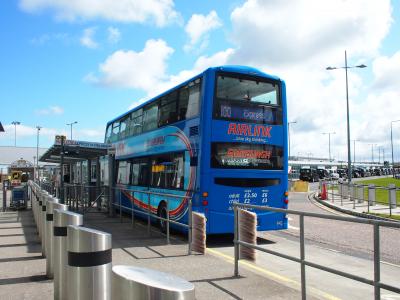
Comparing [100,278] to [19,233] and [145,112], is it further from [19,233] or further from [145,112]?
[145,112]

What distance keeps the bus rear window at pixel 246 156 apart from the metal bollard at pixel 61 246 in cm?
534

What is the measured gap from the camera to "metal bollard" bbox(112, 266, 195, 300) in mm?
2057

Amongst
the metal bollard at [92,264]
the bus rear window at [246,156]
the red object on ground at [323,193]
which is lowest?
the red object on ground at [323,193]

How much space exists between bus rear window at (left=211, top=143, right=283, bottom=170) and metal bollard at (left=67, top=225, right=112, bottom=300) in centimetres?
697

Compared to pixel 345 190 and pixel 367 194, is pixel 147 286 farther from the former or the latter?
pixel 345 190

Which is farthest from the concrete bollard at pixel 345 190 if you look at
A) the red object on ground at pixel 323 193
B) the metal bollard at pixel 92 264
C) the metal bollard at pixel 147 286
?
the metal bollard at pixel 147 286

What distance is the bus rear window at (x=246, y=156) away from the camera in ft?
33.8

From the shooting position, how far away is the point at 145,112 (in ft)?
47.1

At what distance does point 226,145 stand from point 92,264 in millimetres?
7267

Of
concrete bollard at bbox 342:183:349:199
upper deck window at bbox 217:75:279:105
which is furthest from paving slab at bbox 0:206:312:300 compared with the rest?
concrete bollard at bbox 342:183:349:199

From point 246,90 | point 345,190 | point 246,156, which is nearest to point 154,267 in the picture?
point 246,156

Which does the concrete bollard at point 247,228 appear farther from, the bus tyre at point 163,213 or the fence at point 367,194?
the fence at point 367,194

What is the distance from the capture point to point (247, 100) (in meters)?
10.7

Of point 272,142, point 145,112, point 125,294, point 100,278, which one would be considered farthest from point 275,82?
point 125,294
